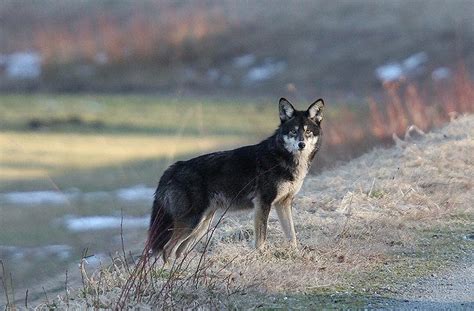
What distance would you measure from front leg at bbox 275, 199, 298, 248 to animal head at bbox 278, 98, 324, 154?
552 mm

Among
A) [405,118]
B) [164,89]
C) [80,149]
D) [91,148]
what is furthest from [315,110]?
[164,89]

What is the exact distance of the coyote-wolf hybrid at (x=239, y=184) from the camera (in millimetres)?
11172

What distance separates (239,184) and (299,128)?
859 mm

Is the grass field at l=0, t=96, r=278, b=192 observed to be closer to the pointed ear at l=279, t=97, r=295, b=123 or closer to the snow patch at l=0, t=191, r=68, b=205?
the snow patch at l=0, t=191, r=68, b=205

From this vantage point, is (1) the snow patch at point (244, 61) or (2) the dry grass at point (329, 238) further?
(1) the snow patch at point (244, 61)

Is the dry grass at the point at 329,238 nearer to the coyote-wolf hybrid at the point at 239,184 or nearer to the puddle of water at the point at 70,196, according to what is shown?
the coyote-wolf hybrid at the point at 239,184

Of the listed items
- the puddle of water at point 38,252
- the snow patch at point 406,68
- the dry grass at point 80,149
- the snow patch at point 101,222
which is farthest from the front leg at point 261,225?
the snow patch at point 406,68

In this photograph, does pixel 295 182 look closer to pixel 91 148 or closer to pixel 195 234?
pixel 195 234

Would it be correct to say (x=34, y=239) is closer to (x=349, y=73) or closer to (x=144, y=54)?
(x=349, y=73)

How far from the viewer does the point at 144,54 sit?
37531 mm

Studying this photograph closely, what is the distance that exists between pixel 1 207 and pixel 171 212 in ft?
28.3

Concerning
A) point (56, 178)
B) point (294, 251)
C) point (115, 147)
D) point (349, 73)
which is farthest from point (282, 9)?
point (294, 251)

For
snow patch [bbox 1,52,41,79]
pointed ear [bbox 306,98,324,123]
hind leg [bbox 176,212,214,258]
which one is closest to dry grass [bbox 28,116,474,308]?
hind leg [bbox 176,212,214,258]

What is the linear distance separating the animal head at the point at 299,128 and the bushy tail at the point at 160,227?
1.44 meters
